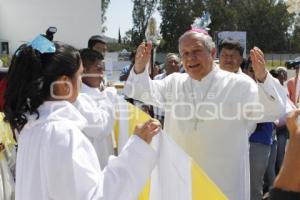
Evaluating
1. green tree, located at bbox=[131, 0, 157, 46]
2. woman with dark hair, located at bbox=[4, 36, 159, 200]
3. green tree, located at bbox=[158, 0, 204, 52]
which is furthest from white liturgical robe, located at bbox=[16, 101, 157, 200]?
green tree, located at bbox=[131, 0, 157, 46]

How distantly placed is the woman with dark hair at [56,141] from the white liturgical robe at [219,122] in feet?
3.91

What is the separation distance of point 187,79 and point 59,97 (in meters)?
1.65

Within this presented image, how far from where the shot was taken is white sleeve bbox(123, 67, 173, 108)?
331cm

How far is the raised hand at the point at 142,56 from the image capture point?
3.18 m

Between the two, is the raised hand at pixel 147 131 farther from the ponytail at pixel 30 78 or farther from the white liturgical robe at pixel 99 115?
the white liturgical robe at pixel 99 115

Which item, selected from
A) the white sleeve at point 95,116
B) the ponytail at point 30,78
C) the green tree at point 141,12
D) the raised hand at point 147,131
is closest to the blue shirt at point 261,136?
the white sleeve at point 95,116

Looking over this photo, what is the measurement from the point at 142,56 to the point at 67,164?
152 cm

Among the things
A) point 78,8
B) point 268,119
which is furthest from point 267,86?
point 78,8

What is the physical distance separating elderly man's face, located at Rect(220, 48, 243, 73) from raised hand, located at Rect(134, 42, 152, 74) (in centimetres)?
143

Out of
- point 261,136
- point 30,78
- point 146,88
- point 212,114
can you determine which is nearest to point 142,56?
point 146,88

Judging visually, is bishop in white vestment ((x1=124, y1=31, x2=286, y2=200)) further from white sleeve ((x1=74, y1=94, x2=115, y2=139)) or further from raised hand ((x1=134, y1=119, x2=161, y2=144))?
raised hand ((x1=134, y1=119, x2=161, y2=144))

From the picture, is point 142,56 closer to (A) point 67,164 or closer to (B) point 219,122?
(B) point 219,122

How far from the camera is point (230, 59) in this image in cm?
452

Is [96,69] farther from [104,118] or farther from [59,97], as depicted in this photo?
[59,97]
